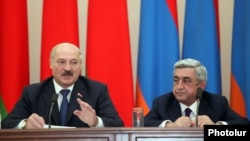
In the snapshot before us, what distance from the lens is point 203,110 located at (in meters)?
3.78

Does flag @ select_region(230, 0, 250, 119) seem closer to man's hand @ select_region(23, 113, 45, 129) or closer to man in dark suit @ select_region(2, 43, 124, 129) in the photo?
man in dark suit @ select_region(2, 43, 124, 129)

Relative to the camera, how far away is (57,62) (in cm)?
379

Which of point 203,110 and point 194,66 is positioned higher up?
point 194,66

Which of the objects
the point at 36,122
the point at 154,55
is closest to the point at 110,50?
the point at 154,55

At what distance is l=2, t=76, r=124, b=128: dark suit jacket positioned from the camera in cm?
364

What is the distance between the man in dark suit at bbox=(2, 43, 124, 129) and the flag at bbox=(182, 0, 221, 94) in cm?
113

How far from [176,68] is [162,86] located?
2.16 ft

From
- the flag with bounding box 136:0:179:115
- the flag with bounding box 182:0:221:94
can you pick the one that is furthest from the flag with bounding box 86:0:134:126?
the flag with bounding box 182:0:221:94

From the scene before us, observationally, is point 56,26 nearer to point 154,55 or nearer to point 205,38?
point 154,55

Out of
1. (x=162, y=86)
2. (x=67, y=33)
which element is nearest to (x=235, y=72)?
(x=162, y=86)

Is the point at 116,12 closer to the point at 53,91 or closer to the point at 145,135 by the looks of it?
the point at 53,91

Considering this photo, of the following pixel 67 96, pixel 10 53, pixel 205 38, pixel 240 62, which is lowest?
pixel 67 96

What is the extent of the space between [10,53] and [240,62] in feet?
6.90

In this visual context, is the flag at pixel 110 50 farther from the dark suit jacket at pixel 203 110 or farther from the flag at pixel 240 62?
the flag at pixel 240 62
